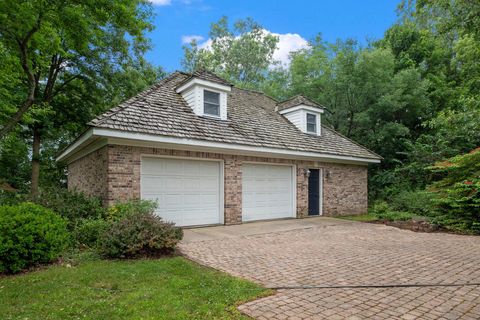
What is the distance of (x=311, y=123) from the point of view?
14.3m

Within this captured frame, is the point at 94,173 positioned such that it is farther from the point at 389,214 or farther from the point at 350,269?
the point at 389,214

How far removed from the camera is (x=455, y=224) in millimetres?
9547

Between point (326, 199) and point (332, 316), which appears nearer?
point (332, 316)

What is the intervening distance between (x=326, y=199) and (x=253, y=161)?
4.37m

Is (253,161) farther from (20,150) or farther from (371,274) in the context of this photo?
(20,150)

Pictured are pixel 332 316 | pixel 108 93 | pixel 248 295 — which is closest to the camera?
pixel 332 316

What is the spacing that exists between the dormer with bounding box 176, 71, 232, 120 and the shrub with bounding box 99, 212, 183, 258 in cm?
522

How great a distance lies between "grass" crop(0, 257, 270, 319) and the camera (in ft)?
11.4

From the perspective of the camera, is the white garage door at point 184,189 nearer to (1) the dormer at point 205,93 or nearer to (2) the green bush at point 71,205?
(2) the green bush at point 71,205

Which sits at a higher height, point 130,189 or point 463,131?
point 463,131

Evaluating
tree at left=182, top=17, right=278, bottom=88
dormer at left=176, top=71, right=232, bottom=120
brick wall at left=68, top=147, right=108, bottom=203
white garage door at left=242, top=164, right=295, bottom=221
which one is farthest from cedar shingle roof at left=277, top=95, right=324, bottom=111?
tree at left=182, top=17, right=278, bottom=88

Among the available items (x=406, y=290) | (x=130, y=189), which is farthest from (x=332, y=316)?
(x=130, y=189)

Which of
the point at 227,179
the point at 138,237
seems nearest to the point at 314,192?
the point at 227,179

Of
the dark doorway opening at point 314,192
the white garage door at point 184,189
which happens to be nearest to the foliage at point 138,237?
the white garage door at point 184,189
